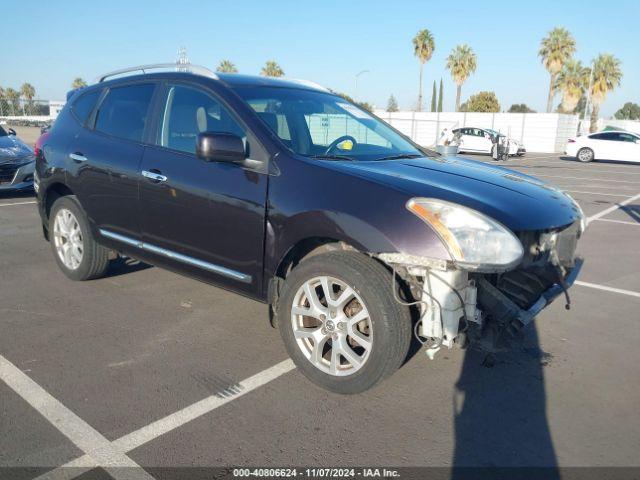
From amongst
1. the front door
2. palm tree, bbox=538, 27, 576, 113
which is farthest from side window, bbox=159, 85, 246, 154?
palm tree, bbox=538, 27, 576, 113

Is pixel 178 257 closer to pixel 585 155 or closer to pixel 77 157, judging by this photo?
pixel 77 157

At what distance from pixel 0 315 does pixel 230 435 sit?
102 inches

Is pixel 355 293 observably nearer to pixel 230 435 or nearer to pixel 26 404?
pixel 230 435

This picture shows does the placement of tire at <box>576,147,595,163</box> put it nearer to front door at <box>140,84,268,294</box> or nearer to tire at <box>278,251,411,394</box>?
front door at <box>140,84,268,294</box>

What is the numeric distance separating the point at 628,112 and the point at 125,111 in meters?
120

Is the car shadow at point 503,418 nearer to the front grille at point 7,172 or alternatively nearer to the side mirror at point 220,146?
the side mirror at point 220,146

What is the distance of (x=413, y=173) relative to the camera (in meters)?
3.30

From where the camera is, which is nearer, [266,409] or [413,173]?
[266,409]

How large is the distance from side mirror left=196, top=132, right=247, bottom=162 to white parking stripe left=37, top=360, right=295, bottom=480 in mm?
1372

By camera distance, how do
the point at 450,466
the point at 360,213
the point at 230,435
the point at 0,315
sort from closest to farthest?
the point at 450,466, the point at 230,435, the point at 360,213, the point at 0,315

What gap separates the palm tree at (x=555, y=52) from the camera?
1786 inches

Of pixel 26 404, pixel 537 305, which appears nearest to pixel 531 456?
pixel 537 305

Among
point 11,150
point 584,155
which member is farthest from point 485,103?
point 11,150

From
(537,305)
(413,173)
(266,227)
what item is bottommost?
(537,305)
